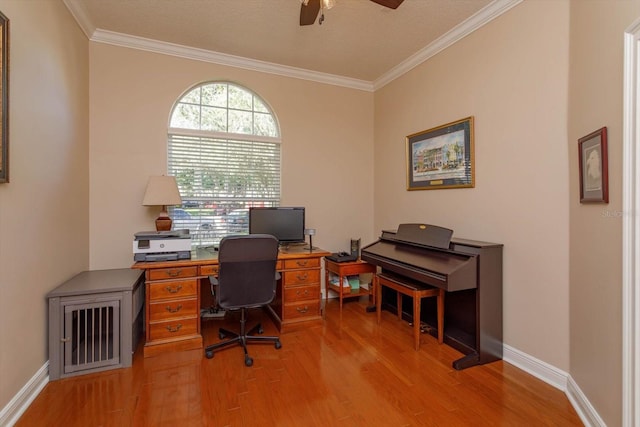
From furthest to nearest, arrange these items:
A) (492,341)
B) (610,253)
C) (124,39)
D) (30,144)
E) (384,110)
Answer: (384,110) → (124,39) → (492,341) → (30,144) → (610,253)

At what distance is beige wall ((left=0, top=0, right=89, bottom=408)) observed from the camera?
1.70 m

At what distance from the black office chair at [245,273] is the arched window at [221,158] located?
1.13 m

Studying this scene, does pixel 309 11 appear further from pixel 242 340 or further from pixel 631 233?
pixel 242 340

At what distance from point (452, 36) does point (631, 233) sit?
91.3 inches

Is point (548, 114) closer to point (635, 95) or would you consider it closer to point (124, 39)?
point (635, 95)

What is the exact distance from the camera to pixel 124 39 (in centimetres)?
294

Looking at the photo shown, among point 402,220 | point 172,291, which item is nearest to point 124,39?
point 172,291

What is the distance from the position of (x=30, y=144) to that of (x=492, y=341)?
3.56 m

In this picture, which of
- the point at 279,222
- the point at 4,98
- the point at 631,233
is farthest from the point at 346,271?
the point at 4,98

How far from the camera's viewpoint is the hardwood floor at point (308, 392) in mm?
1726

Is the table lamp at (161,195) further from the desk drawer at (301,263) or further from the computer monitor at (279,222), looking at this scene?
the desk drawer at (301,263)

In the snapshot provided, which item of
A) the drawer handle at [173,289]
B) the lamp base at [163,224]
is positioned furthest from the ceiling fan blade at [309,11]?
the drawer handle at [173,289]

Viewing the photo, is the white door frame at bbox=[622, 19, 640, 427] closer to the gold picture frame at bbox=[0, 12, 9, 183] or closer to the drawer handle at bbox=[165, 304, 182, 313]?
the drawer handle at bbox=[165, 304, 182, 313]

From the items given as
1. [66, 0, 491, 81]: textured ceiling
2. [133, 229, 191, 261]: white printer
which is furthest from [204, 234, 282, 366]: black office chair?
[66, 0, 491, 81]: textured ceiling
